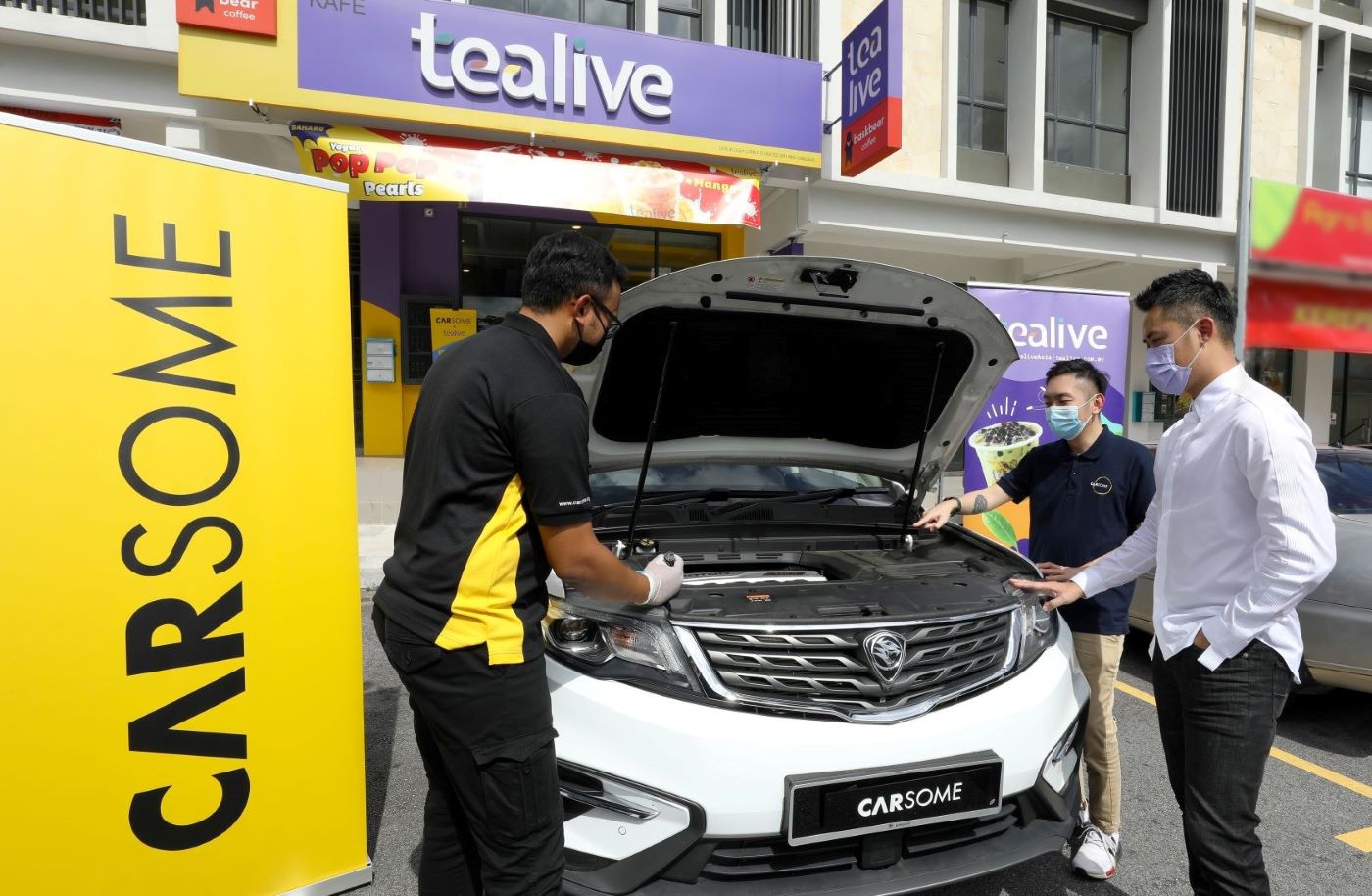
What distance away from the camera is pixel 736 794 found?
1743 mm

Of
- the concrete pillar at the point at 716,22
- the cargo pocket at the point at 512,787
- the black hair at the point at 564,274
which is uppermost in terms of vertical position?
the concrete pillar at the point at 716,22

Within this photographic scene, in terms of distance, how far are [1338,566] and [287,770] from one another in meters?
4.42

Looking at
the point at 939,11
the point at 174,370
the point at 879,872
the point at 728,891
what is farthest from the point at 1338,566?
the point at 939,11

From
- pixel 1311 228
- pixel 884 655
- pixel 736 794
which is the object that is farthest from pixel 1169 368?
pixel 1311 228

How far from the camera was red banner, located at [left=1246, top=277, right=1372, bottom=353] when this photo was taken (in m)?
11.0

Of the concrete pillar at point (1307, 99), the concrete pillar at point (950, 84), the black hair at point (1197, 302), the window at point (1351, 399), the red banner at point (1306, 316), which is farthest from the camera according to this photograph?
the window at point (1351, 399)

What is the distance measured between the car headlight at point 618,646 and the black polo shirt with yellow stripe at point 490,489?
12.8 inches

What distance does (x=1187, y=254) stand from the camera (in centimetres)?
1064

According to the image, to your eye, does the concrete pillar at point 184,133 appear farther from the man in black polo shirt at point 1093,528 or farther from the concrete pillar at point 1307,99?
the concrete pillar at point 1307,99

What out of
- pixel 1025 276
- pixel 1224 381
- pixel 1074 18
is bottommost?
pixel 1224 381

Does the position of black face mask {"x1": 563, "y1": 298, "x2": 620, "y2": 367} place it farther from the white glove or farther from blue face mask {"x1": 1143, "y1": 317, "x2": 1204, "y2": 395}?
blue face mask {"x1": 1143, "y1": 317, "x2": 1204, "y2": 395}

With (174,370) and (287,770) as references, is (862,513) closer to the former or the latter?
(287,770)

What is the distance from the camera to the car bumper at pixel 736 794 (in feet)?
5.71

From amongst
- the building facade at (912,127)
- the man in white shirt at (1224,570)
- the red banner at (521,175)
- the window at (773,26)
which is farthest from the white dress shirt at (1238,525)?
the window at (773,26)
